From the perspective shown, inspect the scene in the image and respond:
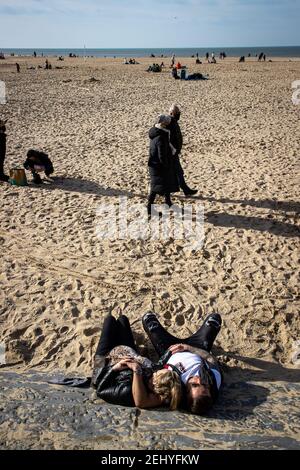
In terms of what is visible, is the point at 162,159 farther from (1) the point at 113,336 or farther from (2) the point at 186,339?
(1) the point at 113,336

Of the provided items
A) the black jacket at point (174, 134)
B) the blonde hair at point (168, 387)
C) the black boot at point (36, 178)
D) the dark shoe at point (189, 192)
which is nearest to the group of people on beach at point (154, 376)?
the blonde hair at point (168, 387)

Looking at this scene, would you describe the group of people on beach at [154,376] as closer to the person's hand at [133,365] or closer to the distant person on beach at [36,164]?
the person's hand at [133,365]

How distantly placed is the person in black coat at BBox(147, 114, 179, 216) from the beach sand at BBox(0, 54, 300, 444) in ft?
3.26

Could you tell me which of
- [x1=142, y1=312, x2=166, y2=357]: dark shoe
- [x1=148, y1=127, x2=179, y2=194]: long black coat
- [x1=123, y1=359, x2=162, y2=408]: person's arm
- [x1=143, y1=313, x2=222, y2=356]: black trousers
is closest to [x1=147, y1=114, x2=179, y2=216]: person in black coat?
[x1=148, y1=127, x2=179, y2=194]: long black coat

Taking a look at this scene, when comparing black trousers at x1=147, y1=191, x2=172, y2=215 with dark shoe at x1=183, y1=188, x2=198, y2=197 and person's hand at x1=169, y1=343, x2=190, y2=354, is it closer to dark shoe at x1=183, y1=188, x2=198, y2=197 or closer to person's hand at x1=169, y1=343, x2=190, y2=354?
dark shoe at x1=183, y1=188, x2=198, y2=197

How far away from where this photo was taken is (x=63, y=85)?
25.4 meters

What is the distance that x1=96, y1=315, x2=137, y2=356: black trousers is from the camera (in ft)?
11.9

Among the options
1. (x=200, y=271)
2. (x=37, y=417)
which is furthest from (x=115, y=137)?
(x=37, y=417)

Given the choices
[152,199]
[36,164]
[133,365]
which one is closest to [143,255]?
[152,199]

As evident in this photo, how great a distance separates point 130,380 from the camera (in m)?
3.18

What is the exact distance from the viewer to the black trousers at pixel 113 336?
3.63 metres

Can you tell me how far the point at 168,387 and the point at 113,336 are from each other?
906 mm

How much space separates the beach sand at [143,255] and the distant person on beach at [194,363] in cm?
46
